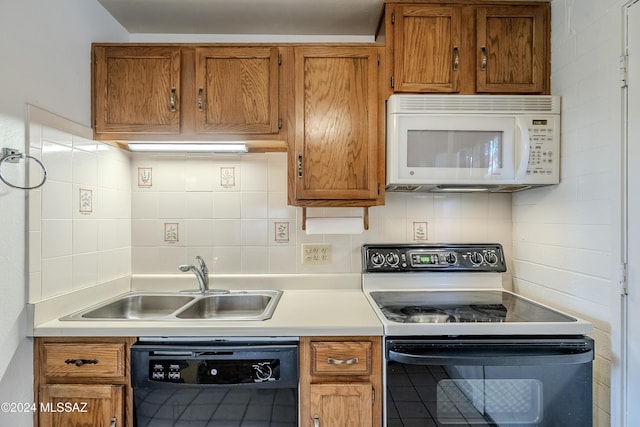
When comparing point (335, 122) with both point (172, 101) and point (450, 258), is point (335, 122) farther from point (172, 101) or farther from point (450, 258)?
point (450, 258)

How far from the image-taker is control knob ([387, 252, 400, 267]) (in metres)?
1.86

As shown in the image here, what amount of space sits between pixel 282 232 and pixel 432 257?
82 cm

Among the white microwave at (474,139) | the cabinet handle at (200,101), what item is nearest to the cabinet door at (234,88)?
the cabinet handle at (200,101)

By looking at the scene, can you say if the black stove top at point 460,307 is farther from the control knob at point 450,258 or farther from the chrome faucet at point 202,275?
the chrome faucet at point 202,275

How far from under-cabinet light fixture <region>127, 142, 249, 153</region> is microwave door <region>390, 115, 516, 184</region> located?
2.53 ft

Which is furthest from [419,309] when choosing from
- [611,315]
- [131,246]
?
[131,246]

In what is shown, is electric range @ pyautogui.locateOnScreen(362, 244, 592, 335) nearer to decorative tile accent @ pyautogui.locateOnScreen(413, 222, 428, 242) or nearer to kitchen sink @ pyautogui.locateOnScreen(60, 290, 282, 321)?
decorative tile accent @ pyautogui.locateOnScreen(413, 222, 428, 242)

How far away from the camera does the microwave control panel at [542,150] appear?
1.55 meters

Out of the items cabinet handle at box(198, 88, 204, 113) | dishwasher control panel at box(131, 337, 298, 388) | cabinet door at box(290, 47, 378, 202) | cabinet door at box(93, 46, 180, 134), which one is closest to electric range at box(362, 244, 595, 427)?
dishwasher control panel at box(131, 337, 298, 388)

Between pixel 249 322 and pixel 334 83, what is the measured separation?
3.63ft

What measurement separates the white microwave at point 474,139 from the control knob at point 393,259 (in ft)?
1.51

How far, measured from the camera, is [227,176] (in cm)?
193

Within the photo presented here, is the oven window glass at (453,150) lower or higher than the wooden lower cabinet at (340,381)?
higher

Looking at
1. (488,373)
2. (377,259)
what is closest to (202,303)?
(377,259)
